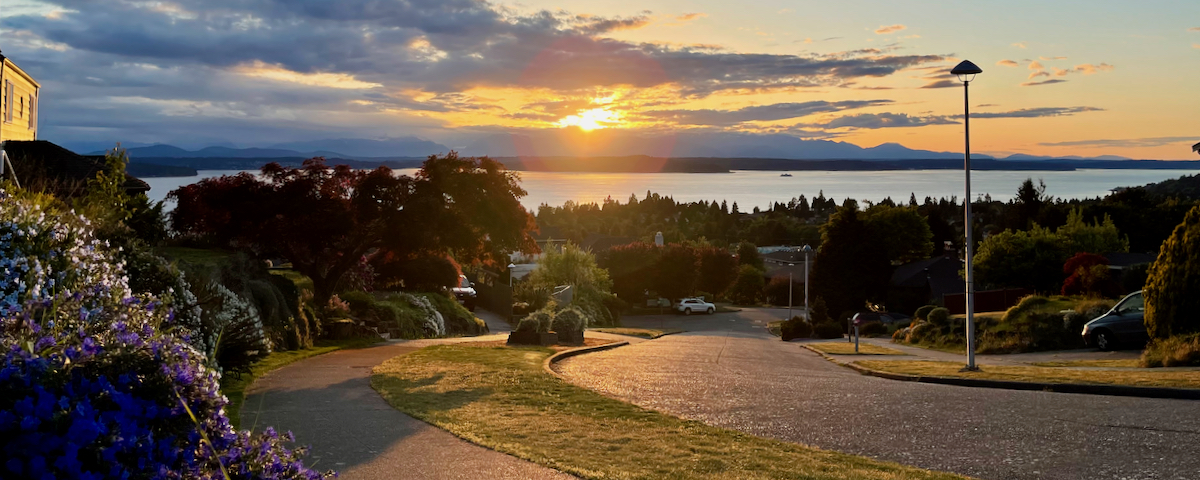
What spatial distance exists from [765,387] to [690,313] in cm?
5782

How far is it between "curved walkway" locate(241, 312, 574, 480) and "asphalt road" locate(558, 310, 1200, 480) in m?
3.48

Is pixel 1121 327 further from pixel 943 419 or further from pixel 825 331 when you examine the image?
pixel 825 331

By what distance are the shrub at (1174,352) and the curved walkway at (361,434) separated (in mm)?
15237

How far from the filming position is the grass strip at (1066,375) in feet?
47.6

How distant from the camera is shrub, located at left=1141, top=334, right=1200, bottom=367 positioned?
18000 mm

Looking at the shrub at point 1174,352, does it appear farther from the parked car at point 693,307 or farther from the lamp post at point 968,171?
the parked car at point 693,307

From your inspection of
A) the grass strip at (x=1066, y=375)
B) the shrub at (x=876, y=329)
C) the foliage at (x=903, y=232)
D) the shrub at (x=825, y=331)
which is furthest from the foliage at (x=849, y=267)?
the grass strip at (x=1066, y=375)

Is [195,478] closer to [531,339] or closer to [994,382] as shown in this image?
[994,382]

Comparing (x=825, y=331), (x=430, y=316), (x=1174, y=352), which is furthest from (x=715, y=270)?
(x=1174, y=352)

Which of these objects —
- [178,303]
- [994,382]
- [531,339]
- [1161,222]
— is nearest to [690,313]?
[1161,222]

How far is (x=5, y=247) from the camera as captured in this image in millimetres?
6973

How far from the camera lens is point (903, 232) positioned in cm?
8069

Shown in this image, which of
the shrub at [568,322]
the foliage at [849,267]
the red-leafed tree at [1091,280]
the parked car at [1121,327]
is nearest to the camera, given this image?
the parked car at [1121,327]

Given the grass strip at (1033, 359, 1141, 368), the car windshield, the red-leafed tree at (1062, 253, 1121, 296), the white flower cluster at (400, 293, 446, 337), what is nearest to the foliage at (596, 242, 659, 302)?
the red-leafed tree at (1062, 253, 1121, 296)
